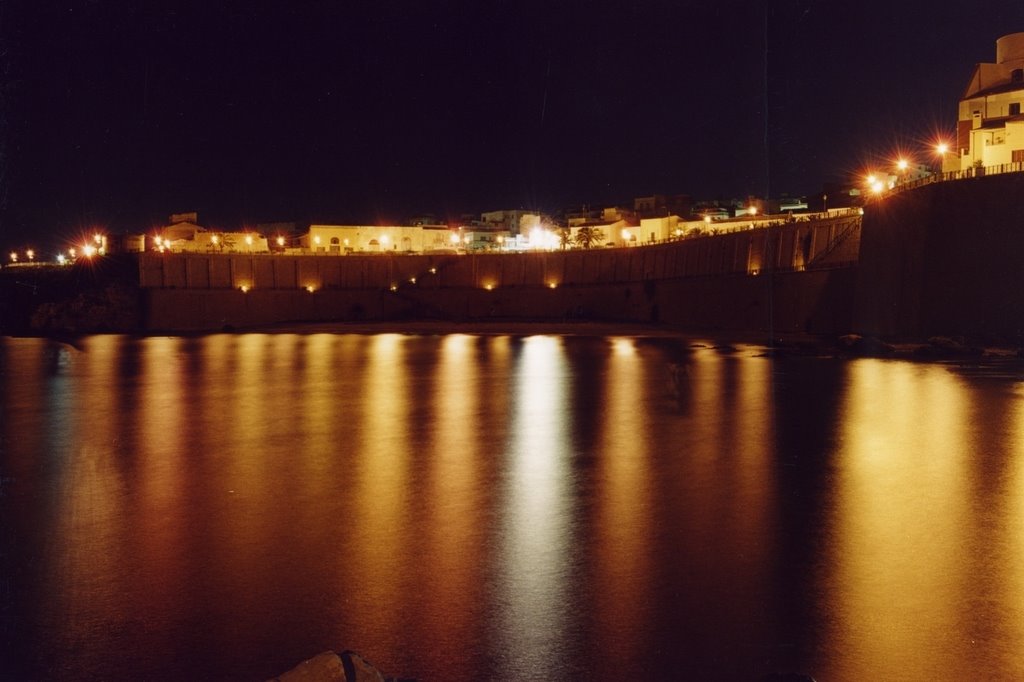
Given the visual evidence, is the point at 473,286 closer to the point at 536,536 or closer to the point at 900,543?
the point at 536,536

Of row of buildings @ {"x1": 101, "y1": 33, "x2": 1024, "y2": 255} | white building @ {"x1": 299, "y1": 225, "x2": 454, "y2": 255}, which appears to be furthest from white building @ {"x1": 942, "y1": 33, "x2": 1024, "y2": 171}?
white building @ {"x1": 299, "y1": 225, "x2": 454, "y2": 255}

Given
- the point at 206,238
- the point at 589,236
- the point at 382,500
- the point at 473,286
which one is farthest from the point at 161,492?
the point at 206,238

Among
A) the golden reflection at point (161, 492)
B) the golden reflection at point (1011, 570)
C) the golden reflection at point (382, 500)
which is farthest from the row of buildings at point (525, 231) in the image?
the golden reflection at point (161, 492)

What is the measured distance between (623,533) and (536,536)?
3.31ft

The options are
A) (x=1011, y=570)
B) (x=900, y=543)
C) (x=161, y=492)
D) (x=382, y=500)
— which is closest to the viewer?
(x=1011, y=570)

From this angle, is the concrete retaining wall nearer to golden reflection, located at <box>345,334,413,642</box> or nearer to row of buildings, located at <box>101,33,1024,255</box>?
row of buildings, located at <box>101,33,1024,255</box>

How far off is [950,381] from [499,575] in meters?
21.0

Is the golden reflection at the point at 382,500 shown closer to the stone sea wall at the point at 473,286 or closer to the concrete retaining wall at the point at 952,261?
the concrete retaining wall at the point at 952,261

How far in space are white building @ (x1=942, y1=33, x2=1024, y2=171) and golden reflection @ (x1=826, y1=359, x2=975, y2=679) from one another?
1006 inches

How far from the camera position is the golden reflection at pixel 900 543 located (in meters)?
6.64

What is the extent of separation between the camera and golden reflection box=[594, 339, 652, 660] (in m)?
7.03

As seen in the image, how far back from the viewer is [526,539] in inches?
381

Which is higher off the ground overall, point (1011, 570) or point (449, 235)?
point (449, 235)

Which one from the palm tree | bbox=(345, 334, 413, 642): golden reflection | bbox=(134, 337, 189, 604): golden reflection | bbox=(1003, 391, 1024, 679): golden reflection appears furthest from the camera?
the palm tree
